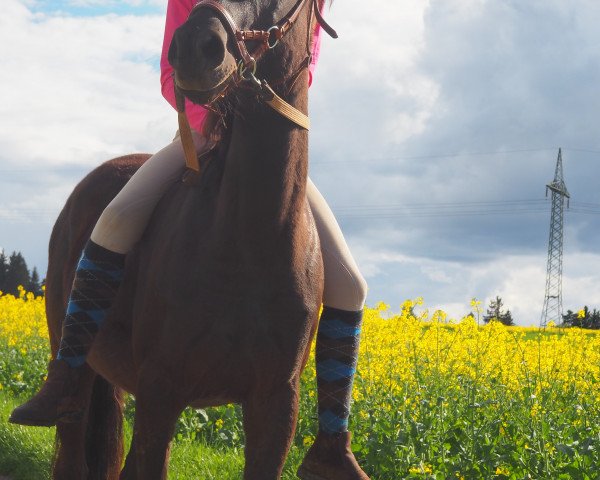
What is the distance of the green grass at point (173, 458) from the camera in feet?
19.5

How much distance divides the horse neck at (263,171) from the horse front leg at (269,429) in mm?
600

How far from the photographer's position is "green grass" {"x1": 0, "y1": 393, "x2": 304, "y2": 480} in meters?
5.93

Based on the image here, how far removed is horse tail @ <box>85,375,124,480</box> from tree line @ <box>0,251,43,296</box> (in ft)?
172

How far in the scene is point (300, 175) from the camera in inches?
121

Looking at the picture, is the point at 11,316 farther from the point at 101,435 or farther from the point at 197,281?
the point at 197,281

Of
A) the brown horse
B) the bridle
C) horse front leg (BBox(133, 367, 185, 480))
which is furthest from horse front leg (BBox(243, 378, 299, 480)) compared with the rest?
the bridle

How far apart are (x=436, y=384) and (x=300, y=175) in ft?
12.1

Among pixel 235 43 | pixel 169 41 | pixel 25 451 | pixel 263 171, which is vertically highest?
pixel 169 41

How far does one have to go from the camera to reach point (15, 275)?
55.5 metres

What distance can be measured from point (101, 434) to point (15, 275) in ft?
178

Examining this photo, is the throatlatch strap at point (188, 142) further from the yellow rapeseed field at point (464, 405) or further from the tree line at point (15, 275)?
the tree line at point (15, 275)

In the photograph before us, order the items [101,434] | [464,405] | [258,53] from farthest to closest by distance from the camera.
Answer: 1. [464,405]
2. [101,434]
3. [258,53]

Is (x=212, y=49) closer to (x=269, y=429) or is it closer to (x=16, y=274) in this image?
(x=269, y=429)

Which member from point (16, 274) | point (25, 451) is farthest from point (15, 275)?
point (25, 451)
